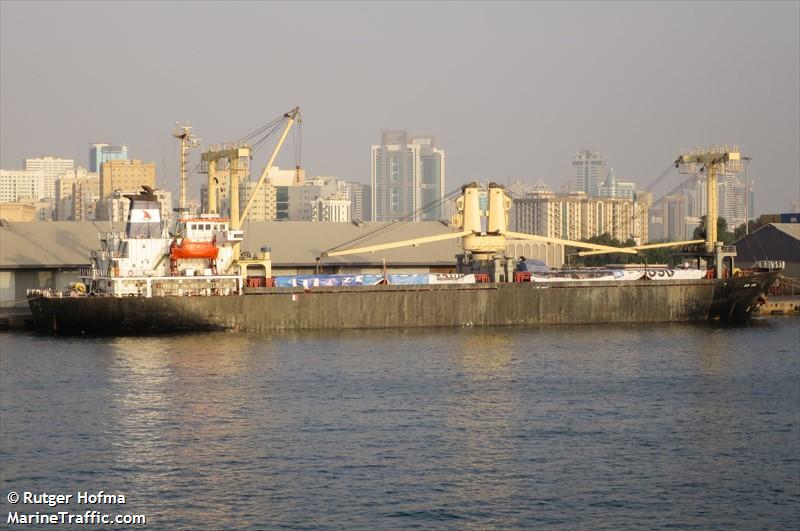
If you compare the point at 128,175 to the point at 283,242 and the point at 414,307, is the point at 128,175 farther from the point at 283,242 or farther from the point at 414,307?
the point at 414,307

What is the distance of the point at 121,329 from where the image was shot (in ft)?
159

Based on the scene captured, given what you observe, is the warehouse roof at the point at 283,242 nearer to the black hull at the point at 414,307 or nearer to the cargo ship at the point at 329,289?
the cargo ship at the point at 329,289

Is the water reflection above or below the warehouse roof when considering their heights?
below

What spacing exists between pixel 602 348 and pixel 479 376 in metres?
9.07

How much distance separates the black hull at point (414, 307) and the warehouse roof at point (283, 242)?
30.6 ft

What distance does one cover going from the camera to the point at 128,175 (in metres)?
176

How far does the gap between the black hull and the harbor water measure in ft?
15.4

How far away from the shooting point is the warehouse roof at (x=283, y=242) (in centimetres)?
5919

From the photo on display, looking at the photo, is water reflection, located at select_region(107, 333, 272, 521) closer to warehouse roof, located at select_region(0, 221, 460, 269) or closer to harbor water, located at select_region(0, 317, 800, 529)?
harbor water, located at select_region(0, 317, 800, 529)

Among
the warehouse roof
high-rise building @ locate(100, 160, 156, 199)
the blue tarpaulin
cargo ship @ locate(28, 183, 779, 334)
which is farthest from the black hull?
high-rise building @ locate(100, 160, 156, 199)

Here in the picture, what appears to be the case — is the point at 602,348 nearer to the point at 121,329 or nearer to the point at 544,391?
the point at 544,391

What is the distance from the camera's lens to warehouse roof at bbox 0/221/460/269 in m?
59.2

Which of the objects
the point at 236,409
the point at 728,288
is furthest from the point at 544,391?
the point at 728,288

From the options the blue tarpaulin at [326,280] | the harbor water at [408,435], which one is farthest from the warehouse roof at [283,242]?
the harbor water at [408,435]
